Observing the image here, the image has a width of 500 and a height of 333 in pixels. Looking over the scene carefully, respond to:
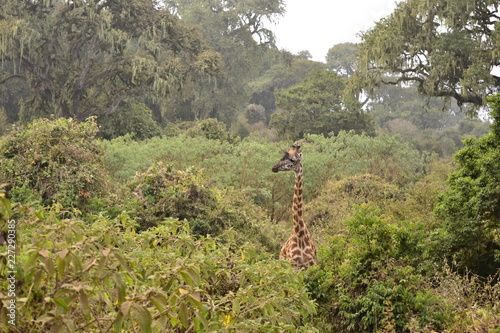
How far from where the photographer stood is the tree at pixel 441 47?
18.3 metres

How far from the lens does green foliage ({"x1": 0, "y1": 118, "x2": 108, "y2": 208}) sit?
942 cm

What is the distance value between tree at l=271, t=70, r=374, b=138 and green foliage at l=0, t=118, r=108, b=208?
1812 cm

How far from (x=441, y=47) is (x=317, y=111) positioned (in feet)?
30.3

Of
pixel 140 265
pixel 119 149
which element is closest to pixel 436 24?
pixel 119 149

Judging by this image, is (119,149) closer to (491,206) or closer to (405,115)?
(491,206)

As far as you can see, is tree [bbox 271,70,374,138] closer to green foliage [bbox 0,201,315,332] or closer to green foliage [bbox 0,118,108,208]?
green foliage [bbox 0,118,108,208]

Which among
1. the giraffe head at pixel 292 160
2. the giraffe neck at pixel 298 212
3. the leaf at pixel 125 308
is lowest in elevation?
the giraffe neck at pixel 298 212

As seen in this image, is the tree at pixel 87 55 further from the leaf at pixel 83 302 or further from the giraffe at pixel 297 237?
the leaf at pixel 83 302

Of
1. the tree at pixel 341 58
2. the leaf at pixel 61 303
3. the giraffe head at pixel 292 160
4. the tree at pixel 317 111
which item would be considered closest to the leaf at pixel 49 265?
the leaf at pixel 61 303

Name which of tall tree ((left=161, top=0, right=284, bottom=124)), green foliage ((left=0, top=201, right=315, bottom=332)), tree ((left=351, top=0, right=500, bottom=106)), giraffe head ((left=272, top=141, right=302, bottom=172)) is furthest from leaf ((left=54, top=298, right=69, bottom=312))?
tall tree ((left=161, top=0, right=284, bottom=124))

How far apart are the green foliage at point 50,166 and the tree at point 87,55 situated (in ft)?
44.2

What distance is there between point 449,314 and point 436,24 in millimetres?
16376

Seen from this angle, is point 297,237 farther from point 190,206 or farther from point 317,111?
point 317,111

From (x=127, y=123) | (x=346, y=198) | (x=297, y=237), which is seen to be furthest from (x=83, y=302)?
(x=127, y=123)
